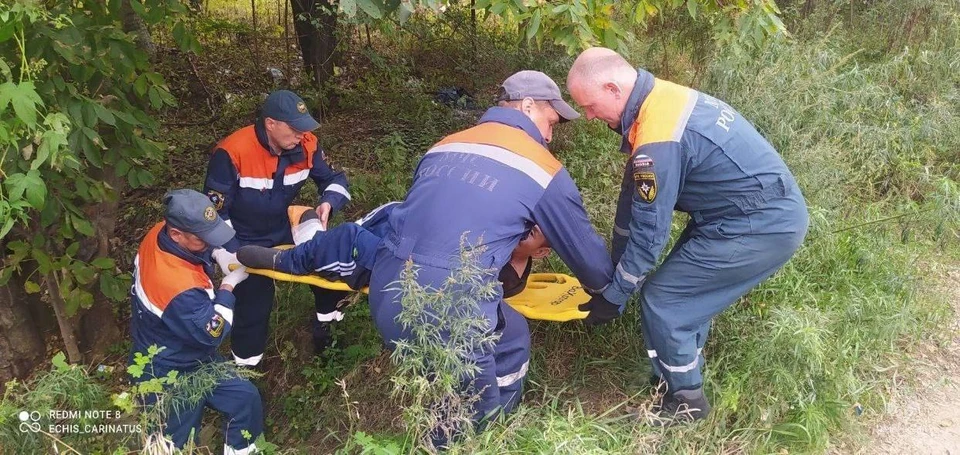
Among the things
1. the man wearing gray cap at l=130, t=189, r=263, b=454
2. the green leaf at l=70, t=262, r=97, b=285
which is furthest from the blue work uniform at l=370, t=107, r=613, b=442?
the green leaf at l=70, t=262, r=97, b=285

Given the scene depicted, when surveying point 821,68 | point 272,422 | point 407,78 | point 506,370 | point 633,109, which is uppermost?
point 633,109

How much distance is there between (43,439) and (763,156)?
315cm

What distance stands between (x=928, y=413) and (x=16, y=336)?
494 cm

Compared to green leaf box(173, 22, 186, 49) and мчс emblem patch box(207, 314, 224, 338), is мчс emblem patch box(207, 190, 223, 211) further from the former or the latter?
мчс emblem patch box(207, 314, 224, 338)

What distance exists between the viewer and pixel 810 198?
3.90 m

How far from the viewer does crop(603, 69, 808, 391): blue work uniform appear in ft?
7.65

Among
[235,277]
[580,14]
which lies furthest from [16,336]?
[580,14]

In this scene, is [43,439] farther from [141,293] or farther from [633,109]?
[633,109]

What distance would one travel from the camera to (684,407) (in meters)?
2.68

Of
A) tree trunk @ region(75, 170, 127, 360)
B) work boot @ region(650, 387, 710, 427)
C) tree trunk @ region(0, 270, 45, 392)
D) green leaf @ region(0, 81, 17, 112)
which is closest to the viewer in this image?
green leaf @ region(0, 81, 17, 112)

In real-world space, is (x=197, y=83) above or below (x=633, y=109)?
below

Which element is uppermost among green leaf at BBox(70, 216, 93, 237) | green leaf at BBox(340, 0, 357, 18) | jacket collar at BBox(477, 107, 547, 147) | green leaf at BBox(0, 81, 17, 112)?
green leaf at BBox(340, 0, 357, 18)

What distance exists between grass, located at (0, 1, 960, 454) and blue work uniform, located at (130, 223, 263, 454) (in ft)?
1.82

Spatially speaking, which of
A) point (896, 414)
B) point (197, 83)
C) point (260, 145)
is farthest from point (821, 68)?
point (197, 83)
